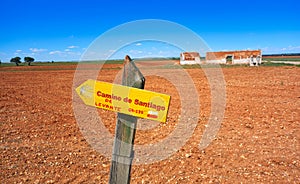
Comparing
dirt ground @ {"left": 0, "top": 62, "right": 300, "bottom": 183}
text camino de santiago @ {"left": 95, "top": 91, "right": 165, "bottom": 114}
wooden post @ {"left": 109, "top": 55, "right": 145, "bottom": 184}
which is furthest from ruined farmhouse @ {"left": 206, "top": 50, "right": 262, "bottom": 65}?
text camino de santiago @ {"left": 95, "top": 91, "right": 165, "bottom": 114}

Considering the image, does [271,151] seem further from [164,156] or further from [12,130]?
[12,130]

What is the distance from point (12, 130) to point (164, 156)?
4.04 m

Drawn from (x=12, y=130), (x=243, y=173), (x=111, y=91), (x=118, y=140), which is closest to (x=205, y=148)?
(x=243, y=173)

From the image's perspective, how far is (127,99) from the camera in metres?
2.11

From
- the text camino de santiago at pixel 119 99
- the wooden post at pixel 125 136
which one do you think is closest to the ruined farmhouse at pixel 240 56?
the wooden post at pixel 125 136

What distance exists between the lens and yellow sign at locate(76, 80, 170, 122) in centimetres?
204

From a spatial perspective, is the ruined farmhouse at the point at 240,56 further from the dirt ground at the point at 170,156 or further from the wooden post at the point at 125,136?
the wooden post at the point at 125,136

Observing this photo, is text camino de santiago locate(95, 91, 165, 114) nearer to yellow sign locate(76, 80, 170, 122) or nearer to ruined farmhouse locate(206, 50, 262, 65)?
yellow sign locate(76, 80, 170, 122)

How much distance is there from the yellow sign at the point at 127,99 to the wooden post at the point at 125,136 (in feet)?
0.36

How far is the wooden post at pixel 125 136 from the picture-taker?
2.17m

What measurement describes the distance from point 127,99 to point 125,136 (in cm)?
41

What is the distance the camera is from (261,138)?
605 cm

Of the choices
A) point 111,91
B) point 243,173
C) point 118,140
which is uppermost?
point 111,91

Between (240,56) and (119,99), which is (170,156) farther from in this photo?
(240,56)
